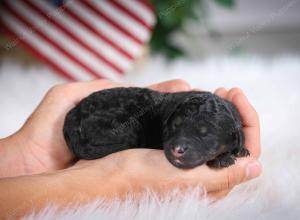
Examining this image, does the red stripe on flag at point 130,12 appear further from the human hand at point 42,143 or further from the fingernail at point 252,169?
the fingernail at point 252,169

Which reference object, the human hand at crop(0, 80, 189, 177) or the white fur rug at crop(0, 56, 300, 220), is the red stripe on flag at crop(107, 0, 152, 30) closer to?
the white fur rug at crop(0, 56, 300, 220)

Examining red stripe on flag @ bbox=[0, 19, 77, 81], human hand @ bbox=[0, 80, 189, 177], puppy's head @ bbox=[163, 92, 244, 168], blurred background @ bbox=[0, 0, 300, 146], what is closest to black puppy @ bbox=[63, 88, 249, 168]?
puppy's head @ bbox=[163, 92, 244, 168]

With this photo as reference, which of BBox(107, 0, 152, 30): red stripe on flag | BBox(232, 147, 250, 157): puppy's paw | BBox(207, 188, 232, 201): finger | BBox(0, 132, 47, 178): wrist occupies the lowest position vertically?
BBox(207, 188, 232, 201): finger

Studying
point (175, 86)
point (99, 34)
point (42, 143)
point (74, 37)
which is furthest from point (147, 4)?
point (42, 143)

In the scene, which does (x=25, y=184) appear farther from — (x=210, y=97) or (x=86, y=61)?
(x=86, y=61)

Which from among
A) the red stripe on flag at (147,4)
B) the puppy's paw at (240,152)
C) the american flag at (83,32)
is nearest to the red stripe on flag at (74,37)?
the american flag at (83,32)

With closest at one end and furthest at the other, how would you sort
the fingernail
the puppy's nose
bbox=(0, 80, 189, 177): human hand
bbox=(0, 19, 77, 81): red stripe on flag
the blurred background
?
the puppy's nose → the fingernail → bbox=(0, 80, 189, 177): human hand → the blurred background → bbox=(0, 19, 77, 81): red stripe on flag
